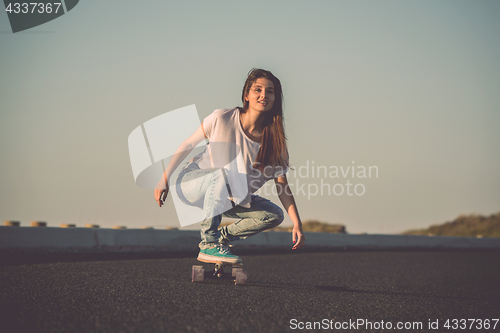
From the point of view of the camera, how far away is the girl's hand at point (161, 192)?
4.12 m

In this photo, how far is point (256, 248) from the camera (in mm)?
9414

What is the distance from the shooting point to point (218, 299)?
3254mm

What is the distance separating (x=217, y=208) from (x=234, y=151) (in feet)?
1.95

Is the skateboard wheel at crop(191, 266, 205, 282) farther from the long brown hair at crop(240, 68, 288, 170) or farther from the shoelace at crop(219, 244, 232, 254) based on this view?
the long brown hair at crop(240, 68, 288, 170)

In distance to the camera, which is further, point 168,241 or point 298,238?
point 168,241

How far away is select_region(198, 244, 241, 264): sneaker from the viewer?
4.23 meters

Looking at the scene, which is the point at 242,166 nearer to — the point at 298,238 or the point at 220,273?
the point at 298,238

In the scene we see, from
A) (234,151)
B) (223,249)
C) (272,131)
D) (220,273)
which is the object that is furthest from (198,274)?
(272,131)

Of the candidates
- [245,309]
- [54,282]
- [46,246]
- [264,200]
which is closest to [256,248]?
[46,246]

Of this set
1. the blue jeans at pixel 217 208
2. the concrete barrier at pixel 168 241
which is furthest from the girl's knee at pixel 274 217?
the concrete barrier at pixel 168 241

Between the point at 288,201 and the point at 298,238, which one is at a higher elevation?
the point at 288,201

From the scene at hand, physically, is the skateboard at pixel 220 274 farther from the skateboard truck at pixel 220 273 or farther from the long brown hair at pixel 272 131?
the long brown hair at pixel 272 131

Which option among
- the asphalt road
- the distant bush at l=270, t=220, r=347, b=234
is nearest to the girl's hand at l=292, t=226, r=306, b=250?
the asphalt road

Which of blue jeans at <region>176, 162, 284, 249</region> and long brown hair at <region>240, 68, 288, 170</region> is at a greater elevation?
long brown hair at <region>240, 68, 288, 170</region>
